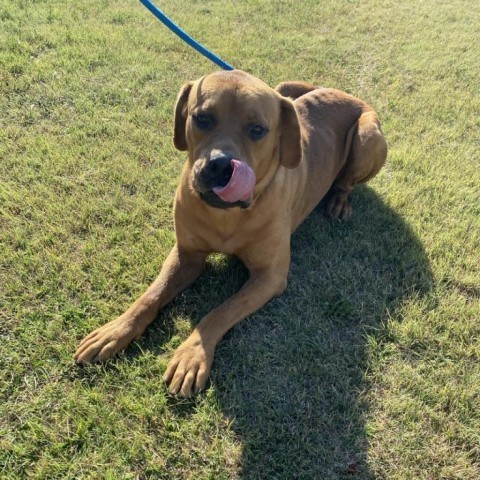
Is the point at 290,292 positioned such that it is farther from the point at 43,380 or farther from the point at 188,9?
the point at 188,9

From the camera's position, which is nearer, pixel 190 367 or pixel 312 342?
pixel 190 367

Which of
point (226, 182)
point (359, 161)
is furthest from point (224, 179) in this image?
point (359, 161)

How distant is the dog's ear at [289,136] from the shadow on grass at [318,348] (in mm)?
787

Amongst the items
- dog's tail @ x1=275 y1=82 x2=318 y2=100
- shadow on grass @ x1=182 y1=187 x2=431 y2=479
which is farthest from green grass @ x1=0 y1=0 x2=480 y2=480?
dog's tail @ x1=275 y1=82 x2=318 y2=100

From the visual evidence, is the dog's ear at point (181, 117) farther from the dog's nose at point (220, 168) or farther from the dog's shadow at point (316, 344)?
the dog's shadow at point (316, 344)

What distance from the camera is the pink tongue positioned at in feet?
8.20

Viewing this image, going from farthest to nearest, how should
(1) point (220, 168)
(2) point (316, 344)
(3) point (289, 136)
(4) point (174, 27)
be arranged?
(4) point (174, 27), (3) point (289, 136), (2) point (316, 344), (1) point (220, 168)

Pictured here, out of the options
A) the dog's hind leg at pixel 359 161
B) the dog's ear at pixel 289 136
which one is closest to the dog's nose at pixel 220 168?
the dog's ear at pixel 289 136

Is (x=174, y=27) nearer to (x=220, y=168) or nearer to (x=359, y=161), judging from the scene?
(x=359, y=161)

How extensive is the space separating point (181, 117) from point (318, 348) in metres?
1.70

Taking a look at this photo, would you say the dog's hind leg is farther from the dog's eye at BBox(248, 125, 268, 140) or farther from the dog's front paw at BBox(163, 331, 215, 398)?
the dog's front paw at BBox(163, 331, 215, 398)

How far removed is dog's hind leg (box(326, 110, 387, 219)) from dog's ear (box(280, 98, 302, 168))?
3.36 feet

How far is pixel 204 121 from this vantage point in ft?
9.18

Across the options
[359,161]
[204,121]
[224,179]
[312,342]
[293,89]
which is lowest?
[312,342]
